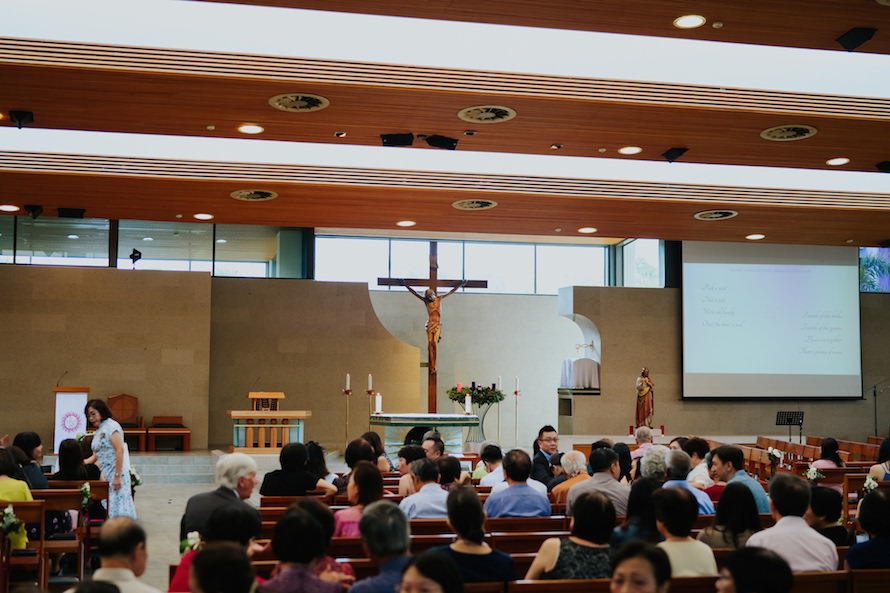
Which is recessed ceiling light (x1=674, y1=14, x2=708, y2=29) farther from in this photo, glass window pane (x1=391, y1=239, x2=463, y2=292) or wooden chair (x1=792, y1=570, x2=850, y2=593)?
glass window pane (x1=391, y1=239, x2=463, y2=292)

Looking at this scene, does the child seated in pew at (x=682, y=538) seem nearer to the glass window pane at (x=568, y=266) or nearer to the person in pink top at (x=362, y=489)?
the person in pink top at (x=362, y=489)

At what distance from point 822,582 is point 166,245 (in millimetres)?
15226

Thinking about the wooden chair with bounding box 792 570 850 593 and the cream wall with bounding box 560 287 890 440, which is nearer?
the wooden chair with bounding box 792 570 850 593

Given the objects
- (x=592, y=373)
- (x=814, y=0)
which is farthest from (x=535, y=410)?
(x=814, y=0)

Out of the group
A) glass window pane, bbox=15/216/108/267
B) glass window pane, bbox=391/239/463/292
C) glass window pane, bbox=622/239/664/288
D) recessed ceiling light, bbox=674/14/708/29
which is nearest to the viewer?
recessed ceiling light, bbox=674/14/708/29

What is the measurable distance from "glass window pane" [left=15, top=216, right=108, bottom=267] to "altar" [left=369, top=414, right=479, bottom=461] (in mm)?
6688

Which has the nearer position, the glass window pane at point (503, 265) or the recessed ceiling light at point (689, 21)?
the recessed ceiling light at point (689, 21)

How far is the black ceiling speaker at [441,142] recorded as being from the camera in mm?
9828

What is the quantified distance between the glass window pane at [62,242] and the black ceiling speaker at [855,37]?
13336mm

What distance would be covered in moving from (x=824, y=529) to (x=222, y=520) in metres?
3.18

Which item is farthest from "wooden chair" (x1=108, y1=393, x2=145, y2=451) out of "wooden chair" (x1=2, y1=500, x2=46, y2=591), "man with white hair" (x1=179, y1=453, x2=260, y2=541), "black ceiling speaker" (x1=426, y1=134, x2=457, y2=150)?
"man with white hair" (x1=179, y1=453, x2=260, y2=541)

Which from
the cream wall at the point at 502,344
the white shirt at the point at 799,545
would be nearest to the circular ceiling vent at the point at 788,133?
the white shirt at the point at 799,545

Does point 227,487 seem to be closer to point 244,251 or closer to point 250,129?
point 250,129

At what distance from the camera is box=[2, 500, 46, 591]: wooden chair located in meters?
6.23
